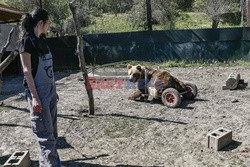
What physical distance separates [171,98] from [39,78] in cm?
410

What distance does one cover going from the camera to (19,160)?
3961mm

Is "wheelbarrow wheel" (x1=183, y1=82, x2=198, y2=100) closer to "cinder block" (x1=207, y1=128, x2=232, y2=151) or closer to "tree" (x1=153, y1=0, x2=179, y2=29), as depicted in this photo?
"cinder block" (x1=207, y1=128, x2=232, y2=151)

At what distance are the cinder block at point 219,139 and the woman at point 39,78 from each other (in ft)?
7.91

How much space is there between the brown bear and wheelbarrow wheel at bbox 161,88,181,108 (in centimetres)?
22

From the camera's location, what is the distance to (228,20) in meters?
34.4

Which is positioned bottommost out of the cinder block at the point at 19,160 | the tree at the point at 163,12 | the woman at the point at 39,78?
the cinder block at the point at 19,160

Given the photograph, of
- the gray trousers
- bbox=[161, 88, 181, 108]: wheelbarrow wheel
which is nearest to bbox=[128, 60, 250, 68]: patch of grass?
bbox=[161, 88, 181, 108]: wheelbarrow wheel

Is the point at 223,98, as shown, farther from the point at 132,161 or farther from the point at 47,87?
the point at 47,87

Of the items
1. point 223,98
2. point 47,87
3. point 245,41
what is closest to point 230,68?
point 245,41

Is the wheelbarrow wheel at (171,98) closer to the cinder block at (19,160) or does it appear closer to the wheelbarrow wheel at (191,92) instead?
the wheelbarrow wheel at (191,92)

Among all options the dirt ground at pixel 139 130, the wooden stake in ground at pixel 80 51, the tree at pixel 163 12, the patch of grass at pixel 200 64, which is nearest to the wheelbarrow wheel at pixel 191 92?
the dirt ground at pixel 139 130

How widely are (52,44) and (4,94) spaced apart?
6749 mm

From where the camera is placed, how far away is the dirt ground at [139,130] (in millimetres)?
4402

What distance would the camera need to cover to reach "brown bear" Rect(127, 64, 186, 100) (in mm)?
7059
